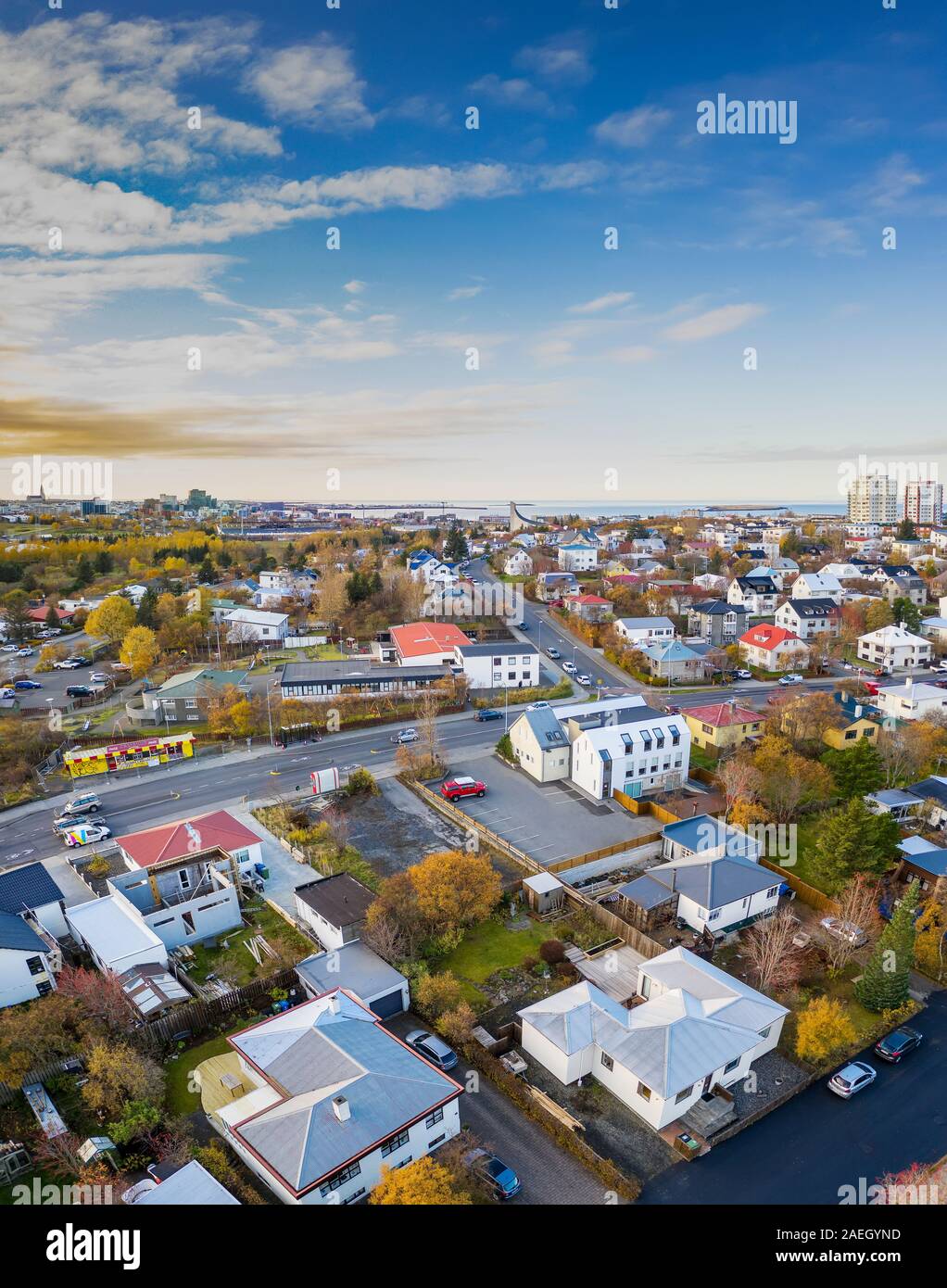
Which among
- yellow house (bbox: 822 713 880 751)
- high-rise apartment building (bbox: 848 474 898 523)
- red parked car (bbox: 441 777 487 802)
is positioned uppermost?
high-rise apartment building (bbox: 848 474 898 523)

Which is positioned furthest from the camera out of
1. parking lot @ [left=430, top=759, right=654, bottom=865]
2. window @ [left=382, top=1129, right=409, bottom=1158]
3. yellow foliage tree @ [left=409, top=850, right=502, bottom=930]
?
parking lot @ [left=430, top=759, right=654, bottom=865]

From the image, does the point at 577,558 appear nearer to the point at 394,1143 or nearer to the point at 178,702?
the point at 178,702

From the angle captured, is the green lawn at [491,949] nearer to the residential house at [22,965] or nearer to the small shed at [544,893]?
the small shed at [544,893]

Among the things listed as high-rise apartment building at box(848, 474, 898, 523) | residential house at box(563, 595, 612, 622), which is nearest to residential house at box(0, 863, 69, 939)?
residential house at box(563, 595, 612, 622)

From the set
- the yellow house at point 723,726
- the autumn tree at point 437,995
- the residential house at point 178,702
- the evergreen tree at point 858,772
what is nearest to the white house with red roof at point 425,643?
the residential house at point 178,702

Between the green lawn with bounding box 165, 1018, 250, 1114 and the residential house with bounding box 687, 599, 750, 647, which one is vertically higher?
the residential house with bounding box 687, 599, 750, 647

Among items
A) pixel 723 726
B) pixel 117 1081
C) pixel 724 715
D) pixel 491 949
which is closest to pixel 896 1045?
pixel 491 949

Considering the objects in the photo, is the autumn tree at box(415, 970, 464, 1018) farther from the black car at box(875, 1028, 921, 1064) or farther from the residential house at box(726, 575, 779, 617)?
the residential house at box(726, 575, 779, 617)
